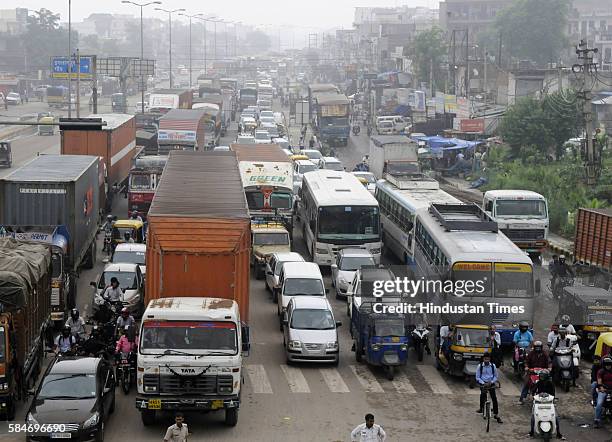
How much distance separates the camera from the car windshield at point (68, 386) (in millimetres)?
18250

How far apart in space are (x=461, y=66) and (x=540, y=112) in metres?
38.2

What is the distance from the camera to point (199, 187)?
2788 centimetres

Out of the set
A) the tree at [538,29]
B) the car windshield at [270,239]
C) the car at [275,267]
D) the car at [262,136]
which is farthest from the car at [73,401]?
the tree at [538,29]

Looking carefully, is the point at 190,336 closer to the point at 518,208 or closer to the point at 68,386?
the point at 68,386

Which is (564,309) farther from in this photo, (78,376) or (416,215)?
(78,376)

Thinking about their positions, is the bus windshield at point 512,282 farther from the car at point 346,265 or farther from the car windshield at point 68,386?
the car windshield at point 68,386

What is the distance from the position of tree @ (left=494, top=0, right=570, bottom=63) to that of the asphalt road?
366ft

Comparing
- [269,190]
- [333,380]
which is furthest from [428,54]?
[333,380]

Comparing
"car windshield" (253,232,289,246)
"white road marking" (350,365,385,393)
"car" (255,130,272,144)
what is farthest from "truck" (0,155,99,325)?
"car" (255,130,272,144)

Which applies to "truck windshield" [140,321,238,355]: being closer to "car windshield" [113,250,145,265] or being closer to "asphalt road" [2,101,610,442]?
"asphalt road" [2,101,610,442]

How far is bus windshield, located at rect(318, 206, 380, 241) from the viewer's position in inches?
1355

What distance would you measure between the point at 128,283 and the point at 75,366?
29.3ft

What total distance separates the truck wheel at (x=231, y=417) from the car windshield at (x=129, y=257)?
11455 mm

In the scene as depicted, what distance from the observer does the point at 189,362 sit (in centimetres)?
1878
